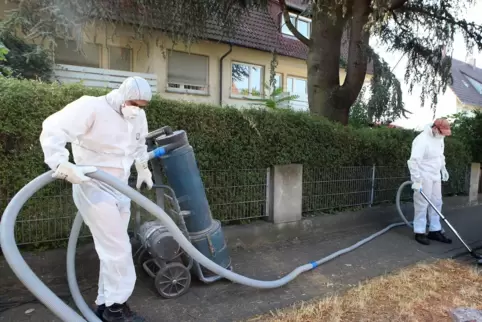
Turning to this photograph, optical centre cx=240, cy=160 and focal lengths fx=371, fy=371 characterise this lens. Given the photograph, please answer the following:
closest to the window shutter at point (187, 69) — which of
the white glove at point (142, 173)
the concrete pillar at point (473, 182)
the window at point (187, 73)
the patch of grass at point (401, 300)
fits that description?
the window at point (187, 73)

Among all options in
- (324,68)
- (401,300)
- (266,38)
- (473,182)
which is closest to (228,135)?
(401,300)

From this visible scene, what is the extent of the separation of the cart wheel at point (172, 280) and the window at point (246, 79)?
30.6 feet

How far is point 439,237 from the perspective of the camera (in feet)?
18.7

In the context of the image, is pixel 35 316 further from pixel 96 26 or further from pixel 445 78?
Result: pixel 445 78

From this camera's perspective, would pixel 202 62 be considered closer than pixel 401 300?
No

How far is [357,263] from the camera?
464 cm

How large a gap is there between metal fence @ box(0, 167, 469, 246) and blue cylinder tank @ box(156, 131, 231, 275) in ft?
2.44

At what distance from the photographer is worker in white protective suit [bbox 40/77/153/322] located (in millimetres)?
2752

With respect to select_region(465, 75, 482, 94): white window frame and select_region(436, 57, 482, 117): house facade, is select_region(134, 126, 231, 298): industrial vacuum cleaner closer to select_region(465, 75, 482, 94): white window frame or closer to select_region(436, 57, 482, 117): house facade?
select_region(436, 57, 482, 117): house facade

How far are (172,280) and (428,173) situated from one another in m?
4.22

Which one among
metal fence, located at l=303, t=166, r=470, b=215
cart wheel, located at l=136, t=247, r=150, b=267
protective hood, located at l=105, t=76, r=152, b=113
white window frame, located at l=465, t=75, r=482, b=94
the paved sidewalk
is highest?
white window frame, located at l=465, t=75, r=482, b=94

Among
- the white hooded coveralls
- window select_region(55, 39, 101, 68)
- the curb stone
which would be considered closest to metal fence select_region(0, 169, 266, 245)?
the white hooded coveralls

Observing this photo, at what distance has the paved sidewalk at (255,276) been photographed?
10.5 ft

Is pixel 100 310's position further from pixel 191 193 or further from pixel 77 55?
pixel 77 55
